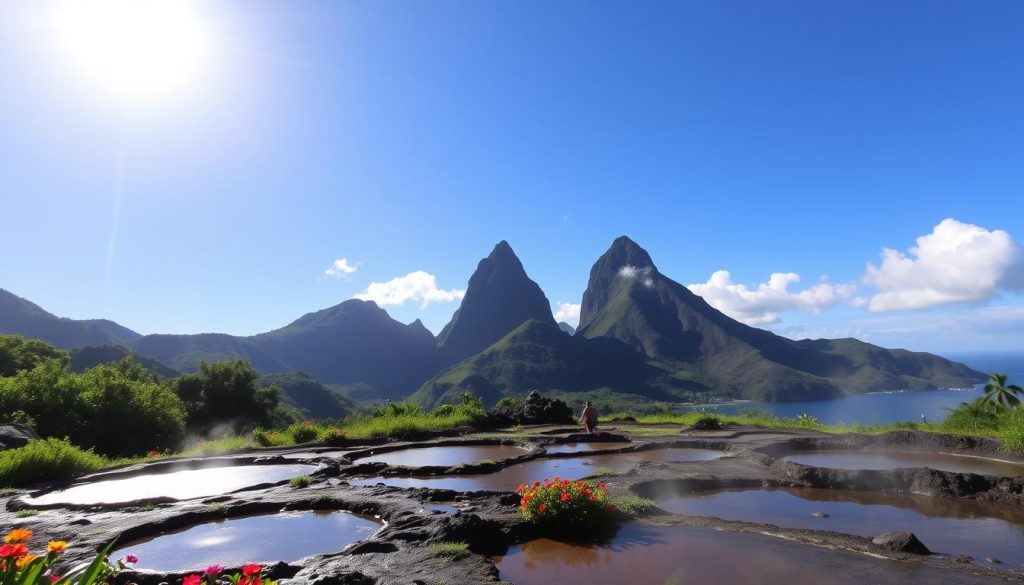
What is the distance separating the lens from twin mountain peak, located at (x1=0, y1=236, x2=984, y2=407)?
126 metres

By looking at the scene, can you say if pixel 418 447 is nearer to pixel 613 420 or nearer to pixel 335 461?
pixel 335 461

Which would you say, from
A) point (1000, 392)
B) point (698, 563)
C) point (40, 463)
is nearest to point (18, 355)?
point (40, 463)

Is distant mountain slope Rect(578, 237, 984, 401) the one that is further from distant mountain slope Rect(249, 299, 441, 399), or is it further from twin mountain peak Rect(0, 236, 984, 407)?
distant mountain slope Rect(249, 299, 441, 399)

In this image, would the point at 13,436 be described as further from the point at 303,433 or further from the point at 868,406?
the point at 868,406

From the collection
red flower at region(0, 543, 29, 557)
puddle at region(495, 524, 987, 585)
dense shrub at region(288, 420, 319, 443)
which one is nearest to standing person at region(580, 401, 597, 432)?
dense shrub at region(288, 420, 319, 443)

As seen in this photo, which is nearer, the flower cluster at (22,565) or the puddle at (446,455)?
the flower cluster at (22,565)

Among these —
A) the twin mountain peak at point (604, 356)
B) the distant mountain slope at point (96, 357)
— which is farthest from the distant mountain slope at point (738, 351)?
the distant mountain slope at point (96, 357)

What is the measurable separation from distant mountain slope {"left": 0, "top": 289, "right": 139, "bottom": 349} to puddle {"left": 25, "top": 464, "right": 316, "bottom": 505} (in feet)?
377

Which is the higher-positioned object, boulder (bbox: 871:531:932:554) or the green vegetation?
boulder (bbox: 871:531:932:554)

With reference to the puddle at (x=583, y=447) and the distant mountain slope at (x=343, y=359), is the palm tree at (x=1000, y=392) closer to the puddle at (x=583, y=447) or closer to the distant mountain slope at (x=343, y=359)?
the puddle at (x=583, y=447)

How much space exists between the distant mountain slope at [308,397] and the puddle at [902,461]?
270 ft

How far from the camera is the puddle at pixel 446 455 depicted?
57.1 feet

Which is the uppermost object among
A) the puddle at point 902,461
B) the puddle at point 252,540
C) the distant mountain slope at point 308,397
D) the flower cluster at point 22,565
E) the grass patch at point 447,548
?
the flower cluster at point 22,565

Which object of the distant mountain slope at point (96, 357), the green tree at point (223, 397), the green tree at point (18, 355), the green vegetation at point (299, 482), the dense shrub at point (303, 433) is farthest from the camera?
the distant mountain slope at point (96, 357)
